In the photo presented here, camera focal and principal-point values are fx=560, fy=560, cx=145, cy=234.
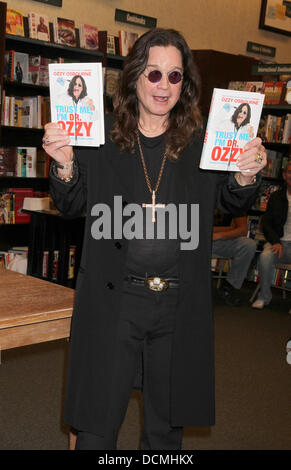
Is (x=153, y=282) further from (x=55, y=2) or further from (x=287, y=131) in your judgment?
(x=55, y=2)

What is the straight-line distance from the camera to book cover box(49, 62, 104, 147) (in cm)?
158

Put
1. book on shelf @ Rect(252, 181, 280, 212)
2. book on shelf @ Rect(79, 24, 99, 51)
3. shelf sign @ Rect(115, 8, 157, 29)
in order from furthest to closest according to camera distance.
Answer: shelf sign @ Rect(115, 8, 157, 29), book on shelf @ Rect(252, 181, 280, 212), book on shelf @ Rect(79, 24, 99, 51)

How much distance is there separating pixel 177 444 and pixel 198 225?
0.73m

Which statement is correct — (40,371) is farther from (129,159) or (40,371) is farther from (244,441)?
(129,159)

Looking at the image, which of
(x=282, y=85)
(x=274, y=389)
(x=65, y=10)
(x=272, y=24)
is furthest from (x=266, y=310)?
(x=272, y=24)

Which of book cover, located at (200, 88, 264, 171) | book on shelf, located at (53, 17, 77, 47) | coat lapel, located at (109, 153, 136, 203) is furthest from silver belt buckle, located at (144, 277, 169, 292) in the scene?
book on shelf, located at (53, 17, 77, 47)

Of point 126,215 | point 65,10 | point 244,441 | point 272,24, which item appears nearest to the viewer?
point 126,215

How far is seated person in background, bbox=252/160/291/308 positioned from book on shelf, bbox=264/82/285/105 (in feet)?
3.44

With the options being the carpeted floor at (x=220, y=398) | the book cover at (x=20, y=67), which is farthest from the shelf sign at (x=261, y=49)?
the carpeted floor at (x=220, y=398)

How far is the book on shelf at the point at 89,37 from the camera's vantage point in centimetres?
586

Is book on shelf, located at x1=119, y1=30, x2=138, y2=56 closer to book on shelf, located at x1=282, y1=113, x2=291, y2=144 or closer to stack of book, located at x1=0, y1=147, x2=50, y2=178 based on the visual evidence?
stack of book, located at x1=0, y1=147, x2=50, y2=178

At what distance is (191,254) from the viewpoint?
1711 mm

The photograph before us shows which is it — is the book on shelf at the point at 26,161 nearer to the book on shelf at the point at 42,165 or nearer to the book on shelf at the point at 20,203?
the book on shelf at the point at 42,165

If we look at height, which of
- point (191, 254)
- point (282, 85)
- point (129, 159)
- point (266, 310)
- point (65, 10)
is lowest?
point (266, 310)
